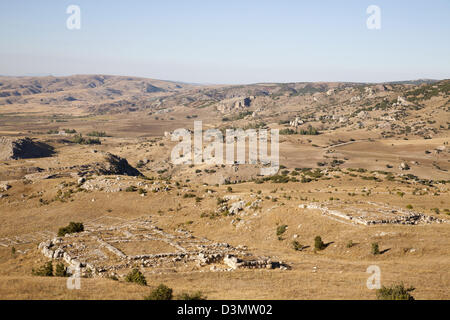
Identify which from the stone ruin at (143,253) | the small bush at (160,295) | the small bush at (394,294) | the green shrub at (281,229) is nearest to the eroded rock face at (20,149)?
the stone ruin at (143,253)

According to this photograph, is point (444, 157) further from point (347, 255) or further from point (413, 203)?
point (347, 255)

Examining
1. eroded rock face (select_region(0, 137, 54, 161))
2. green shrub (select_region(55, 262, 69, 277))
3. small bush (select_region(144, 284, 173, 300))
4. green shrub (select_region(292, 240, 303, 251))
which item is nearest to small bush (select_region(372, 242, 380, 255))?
green shrub (select_region(292, 240, 303, 251))

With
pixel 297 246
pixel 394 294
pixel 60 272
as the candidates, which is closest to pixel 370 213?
pixel 297 246

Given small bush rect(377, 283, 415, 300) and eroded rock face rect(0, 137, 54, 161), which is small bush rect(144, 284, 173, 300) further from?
eroded rock face rect(0, 137, 54, 161)

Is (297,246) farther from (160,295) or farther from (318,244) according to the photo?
(160,295)

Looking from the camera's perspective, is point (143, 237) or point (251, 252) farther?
point (143, 237)
